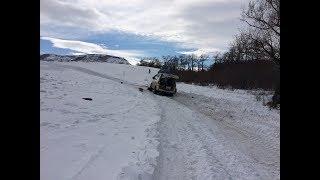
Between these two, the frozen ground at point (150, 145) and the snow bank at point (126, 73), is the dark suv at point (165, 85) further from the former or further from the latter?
the snow bank at point (126, 73)

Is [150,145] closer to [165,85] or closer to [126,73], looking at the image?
[165,85]

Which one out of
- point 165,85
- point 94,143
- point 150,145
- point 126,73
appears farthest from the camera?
point 126,73

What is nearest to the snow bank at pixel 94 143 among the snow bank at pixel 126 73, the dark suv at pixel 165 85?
the dark suv at pixel 165 85

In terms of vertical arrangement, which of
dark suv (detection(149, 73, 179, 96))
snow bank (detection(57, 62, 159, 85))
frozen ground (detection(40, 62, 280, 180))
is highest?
snow bank (detection(57, 62, 159, 85))

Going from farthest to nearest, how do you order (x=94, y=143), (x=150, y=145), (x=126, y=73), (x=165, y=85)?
(x=126, y=73) < (x=165, y=85) < (x=150, y=145) < (x=94, y=143)

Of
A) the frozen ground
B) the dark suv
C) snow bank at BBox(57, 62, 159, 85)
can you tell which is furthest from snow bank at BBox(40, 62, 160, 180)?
snow bank at BBox(57, 62, 159, 85)

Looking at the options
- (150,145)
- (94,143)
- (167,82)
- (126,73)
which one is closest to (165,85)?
(167,82)

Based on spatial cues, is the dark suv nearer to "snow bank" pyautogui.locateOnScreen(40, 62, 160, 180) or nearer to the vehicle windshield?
the vehicle windshield

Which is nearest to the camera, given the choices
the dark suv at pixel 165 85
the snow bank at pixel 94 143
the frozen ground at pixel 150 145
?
the snow bank at pixel 94 143

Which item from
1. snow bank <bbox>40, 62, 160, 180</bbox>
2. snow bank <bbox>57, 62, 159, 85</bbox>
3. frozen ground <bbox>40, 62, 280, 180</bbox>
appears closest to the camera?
snow bank <bbox>40, 62, 160, 180</bbox>

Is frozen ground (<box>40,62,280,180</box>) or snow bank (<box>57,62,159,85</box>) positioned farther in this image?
snow bank (<box>57,62,159,85</box>)
